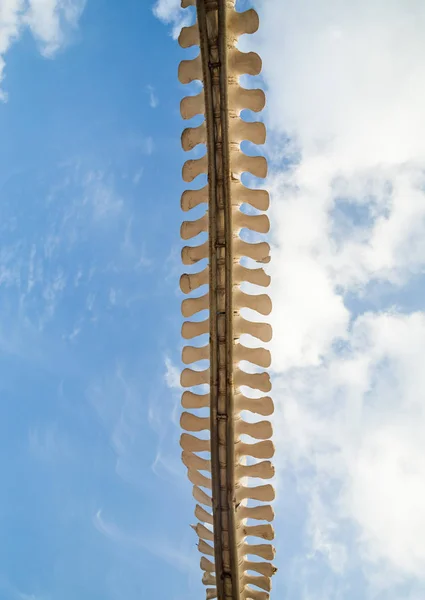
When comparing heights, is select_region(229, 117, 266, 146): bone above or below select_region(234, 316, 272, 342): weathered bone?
above

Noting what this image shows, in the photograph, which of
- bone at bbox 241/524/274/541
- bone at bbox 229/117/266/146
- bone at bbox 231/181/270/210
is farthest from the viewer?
bone at bbox 241/524/274/541

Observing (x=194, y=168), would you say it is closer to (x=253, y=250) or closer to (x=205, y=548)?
(x=253, y=250)

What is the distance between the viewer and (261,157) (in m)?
11.0

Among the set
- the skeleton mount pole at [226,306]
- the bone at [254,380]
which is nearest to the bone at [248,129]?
the skeleton mount pole at [226,306]

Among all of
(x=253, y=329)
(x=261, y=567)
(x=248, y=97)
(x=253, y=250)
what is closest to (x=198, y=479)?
(x=261, y=567)

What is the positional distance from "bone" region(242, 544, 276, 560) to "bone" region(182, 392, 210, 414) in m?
3.13

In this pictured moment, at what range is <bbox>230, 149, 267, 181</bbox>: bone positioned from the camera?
433 inches

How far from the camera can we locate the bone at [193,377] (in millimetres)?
12094

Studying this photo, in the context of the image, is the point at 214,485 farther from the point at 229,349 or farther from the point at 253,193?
the point at 253,193

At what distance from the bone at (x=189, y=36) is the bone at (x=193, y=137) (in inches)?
54.4

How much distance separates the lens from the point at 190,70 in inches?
429

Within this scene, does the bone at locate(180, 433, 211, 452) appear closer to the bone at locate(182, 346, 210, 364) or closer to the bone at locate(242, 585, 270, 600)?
the bone at locate(182, 346, 210, 364)

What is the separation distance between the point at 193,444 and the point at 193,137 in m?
6.15

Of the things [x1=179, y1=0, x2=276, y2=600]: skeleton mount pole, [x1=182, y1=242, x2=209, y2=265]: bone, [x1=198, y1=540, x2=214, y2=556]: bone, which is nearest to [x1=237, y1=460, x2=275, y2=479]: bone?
A: [x1=179, y1=0, x2=276, y2=600]: skeleton mount pole
